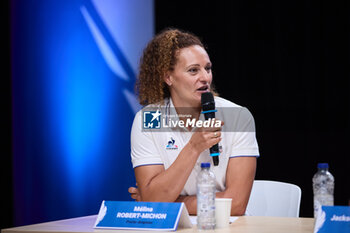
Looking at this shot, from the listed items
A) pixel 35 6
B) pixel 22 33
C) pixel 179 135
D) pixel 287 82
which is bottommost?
pixel 179 135

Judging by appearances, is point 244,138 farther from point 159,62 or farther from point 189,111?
point 159,62

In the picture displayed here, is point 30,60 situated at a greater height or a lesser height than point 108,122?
greater

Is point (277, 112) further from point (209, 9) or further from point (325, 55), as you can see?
point (209, 9)

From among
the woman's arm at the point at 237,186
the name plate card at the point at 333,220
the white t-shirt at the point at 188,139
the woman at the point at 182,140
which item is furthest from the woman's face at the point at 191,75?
the name plate card at the point at 333,220

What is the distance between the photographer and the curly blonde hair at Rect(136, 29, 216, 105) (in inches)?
86.1

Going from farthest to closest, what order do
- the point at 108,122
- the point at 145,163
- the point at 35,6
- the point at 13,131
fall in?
the point at 108,122 < the point at 35,6 < the point at 13,131 < the point at 145,163

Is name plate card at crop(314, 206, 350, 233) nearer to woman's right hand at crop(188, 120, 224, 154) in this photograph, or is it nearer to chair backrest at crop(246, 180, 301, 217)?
woman's right hand at crop(188, 120, 224, 154)

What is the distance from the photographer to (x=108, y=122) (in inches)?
148

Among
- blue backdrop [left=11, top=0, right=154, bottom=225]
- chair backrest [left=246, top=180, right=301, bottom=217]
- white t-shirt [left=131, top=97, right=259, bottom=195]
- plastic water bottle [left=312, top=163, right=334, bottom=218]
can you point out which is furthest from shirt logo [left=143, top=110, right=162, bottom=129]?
blue backdrop [left=11, top=0, right=154, bottom=225]

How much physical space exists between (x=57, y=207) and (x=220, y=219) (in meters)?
2.06

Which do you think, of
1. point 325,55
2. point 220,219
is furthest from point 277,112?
point 220,219

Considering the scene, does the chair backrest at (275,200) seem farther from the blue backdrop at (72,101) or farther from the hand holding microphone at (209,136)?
the blue backdrop at (72,101)

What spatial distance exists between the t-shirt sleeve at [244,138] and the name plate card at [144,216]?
2.21 ft

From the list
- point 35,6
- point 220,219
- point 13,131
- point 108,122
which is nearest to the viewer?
point 220,219
